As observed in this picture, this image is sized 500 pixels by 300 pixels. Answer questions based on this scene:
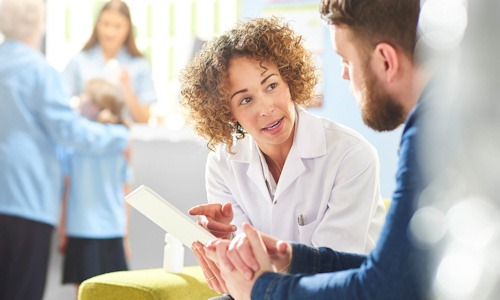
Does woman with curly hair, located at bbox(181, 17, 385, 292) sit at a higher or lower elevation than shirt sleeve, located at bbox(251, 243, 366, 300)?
Answer: higher

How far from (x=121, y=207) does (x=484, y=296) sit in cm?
252

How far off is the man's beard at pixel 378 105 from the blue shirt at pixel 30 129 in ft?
6.57

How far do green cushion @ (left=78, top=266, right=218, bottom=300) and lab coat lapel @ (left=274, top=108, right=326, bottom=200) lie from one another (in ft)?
1.01

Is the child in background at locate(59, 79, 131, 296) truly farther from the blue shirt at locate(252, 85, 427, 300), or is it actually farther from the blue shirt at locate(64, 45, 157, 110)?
the blue shirt at locate(252, 85, 427, 300)

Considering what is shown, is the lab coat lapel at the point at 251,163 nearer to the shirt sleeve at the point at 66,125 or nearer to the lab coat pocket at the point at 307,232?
the lab coat pocket at the point at 307,232

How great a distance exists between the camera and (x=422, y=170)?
664mm

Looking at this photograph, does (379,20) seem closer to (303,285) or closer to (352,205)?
(303,285)

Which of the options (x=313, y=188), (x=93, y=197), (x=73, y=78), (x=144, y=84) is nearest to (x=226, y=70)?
(x=313, y=188)

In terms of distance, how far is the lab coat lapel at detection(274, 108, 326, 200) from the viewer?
4.61 feet

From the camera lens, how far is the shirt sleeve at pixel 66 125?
257 centimetres

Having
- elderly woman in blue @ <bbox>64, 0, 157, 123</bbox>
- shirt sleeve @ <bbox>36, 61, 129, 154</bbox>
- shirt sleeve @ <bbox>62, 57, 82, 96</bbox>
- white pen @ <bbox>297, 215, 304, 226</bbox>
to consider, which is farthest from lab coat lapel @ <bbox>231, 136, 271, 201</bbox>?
shirt sleeve @ <bbox>62, 57, 82, 96</bbox>

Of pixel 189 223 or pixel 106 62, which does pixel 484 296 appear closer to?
pixel 189 223

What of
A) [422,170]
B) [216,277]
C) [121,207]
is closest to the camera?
[422,170]

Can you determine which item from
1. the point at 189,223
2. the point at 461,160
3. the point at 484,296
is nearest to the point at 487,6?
the point at 461,160
